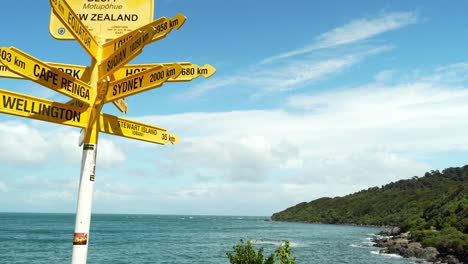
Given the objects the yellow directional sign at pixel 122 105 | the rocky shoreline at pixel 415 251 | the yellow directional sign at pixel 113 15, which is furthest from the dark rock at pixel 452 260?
the yellow directional sign at pixel 113 15

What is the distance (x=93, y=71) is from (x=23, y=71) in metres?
1.01

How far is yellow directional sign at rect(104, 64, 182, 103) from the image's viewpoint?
4.66 metres

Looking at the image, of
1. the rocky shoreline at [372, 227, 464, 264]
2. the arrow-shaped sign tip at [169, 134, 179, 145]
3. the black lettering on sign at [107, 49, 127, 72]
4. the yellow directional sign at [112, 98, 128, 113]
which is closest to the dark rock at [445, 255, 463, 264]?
the rocky shoreline at [372, 227, 464, 264]

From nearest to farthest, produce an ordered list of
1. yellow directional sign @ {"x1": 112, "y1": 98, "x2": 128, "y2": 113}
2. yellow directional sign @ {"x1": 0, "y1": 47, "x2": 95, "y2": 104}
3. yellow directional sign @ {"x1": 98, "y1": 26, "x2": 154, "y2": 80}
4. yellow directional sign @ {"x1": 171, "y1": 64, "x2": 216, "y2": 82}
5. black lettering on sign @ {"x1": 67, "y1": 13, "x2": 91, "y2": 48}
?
yellow directional sign @ {"x1": 0, "y1": 47, "x2": 95, "y2": 104} < yellow directional sign @ {"x1": 98, "y1": 26, "x2": 154, "y2": 80} < black lettering on sign @ {"x1": 67, "y1": 13, "x2": 91, "y2": 48} < yellow directional sign @ {"x1": 171, "y1": 64, "x2": 216, "y2": 82} < yellow directional sign @ {"x1": 112, "y1": 98, "x2": 128, "y2": 113}

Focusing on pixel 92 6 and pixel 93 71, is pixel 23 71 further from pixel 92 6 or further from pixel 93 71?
pixel 92 6

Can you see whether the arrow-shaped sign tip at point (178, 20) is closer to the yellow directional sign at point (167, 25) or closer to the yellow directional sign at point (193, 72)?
the yellow directional sign at point (167, 25)

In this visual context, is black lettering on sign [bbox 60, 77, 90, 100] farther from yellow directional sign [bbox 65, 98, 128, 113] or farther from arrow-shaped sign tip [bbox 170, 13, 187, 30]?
arrow-shaped sign tip [bbox 170, 13, 187, 30]

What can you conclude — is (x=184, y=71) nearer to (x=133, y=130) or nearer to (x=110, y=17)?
(x=133, y=130)

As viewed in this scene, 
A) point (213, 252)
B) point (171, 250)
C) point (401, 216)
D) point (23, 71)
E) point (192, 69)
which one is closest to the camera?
point (23, 71)

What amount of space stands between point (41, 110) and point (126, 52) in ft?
3.92

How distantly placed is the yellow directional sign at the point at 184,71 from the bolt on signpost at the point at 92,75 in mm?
13

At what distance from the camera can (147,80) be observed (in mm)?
4848

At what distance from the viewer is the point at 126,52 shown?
4.74m

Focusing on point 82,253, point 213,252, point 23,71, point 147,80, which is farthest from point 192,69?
point 213,252
